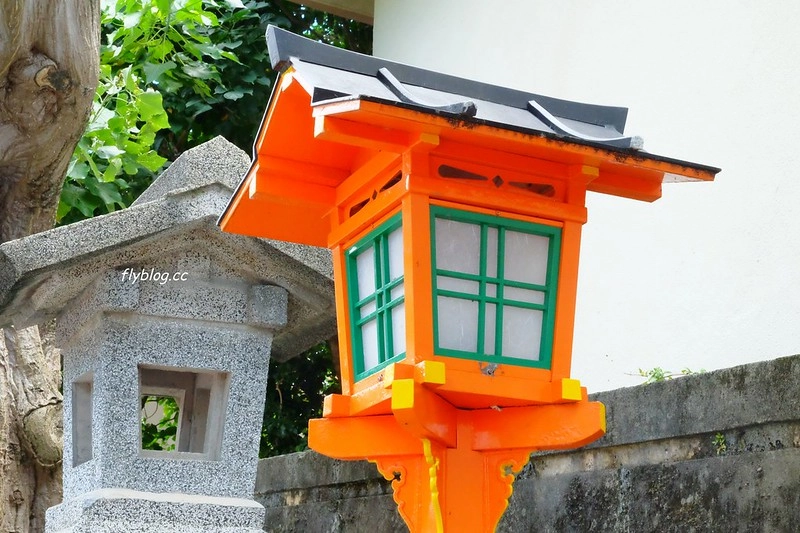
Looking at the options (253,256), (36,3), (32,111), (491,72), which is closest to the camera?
(253,256)

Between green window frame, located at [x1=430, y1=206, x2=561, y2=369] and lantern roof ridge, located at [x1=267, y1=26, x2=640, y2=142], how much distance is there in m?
0.26

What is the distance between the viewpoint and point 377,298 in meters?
2.53

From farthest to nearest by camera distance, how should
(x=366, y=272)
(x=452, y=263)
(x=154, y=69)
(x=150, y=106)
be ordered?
1. (x=154, y=69)
2. (x=150, y=106)
3. (x=366, y=272)
4. (x=452, y=263)

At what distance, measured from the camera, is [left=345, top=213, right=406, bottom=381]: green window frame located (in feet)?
7.98

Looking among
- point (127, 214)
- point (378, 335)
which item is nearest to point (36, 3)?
point (127, 214)

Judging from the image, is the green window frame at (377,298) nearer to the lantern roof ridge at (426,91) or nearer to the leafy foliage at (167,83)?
the lantern roof ridge at (426,91)

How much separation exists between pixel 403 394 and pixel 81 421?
169 centimetres

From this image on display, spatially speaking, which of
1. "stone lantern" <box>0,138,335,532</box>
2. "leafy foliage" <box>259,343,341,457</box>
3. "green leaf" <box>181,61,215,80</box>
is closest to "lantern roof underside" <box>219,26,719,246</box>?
"stone lantern" <box>0,138,335,532</box>

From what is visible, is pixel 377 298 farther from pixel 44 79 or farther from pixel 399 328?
pixel 44 79

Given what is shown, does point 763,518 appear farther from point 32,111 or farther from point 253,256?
point 32,111

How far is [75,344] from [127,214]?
0.58m

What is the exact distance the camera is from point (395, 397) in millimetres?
2240

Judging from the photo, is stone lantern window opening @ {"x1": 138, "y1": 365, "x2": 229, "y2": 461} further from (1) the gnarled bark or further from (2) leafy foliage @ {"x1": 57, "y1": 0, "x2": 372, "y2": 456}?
(2) leafy foliage @ {"x1": 57, "y1": 0, "x2": 372, "y2": 456}

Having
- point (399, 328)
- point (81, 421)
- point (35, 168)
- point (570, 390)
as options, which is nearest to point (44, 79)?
point (35, 168)
